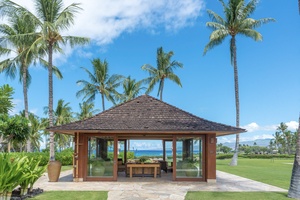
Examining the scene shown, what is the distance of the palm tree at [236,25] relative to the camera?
23.1 metres

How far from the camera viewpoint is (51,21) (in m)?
20.2

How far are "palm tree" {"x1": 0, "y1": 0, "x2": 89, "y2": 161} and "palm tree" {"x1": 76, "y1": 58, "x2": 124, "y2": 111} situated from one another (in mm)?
9671

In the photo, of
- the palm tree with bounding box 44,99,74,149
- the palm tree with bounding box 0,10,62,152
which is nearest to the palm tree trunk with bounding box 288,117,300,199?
the palm tree with bounding box 0,10,62,152

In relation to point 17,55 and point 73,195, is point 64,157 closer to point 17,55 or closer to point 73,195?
point 17,55

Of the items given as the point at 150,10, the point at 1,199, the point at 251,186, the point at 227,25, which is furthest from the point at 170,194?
the point at 227,25

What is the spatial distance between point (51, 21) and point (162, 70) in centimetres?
1219

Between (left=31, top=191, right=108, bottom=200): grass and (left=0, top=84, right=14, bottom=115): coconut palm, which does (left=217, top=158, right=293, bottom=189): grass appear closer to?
(left=31, top=191, right=108, bottom=200): grass

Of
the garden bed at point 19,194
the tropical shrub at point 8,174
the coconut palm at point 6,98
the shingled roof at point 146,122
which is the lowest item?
the garden bed at point 19,194

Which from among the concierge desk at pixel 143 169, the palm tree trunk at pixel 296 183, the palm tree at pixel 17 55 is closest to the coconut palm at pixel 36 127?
the palm tree at pixel 17 55

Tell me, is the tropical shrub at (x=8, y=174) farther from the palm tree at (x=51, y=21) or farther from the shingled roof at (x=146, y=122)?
the palm tree at (x=51, y=21)

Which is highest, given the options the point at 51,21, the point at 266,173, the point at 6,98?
the point at 51,21

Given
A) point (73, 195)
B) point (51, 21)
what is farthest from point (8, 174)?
point (51, 21)

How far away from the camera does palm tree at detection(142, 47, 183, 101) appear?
29375mm

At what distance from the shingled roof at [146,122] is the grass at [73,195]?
268cm
